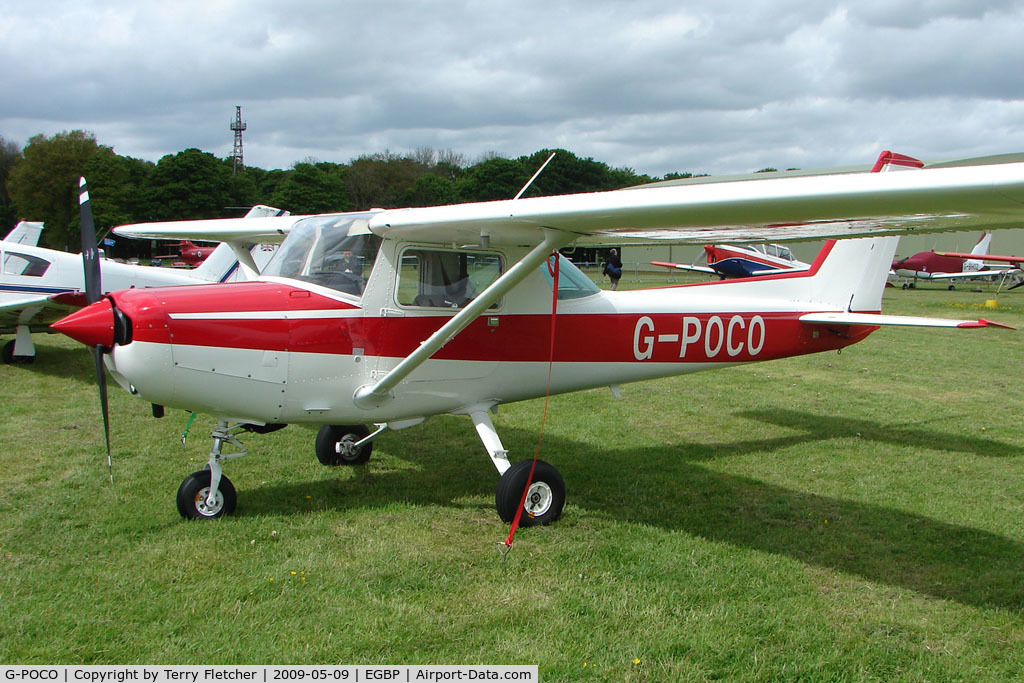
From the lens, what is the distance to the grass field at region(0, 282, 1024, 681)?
3363 millimetres

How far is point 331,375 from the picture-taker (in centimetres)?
488

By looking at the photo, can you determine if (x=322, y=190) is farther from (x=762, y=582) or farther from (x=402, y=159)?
(x=762, y=582)

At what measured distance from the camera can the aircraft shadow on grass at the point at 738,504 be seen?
4355 millimetres

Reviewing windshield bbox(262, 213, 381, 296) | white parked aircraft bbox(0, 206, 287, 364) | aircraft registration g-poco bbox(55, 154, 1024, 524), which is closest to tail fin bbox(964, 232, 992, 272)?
aircraft registration g-poco bbox(55, 154, 1024, 524)

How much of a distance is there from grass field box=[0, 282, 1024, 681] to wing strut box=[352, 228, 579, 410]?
2.90 ft

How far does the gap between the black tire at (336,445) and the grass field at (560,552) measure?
0.63ft

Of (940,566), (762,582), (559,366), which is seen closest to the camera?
(762,582)

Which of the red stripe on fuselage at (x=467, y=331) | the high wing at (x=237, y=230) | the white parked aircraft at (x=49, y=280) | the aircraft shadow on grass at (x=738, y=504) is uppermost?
the high wing at (x=237, y=230)

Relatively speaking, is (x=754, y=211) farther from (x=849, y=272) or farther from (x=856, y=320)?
(x=849, y=272)

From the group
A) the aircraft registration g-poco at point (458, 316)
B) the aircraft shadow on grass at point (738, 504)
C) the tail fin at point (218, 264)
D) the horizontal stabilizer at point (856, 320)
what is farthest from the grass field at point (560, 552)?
the tail fin at point (218, 264)

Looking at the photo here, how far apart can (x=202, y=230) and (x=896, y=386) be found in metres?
9.07

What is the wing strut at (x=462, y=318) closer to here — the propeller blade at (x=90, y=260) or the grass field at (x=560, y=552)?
the grass field at (x=560, y=552)

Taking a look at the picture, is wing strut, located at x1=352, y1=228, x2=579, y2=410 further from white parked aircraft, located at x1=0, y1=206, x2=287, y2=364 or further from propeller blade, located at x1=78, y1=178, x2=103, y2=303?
white parked aircraft, located at x1=0, y1=206, x2=287, y2=364

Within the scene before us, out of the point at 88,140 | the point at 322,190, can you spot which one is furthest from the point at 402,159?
the point at 88,140
